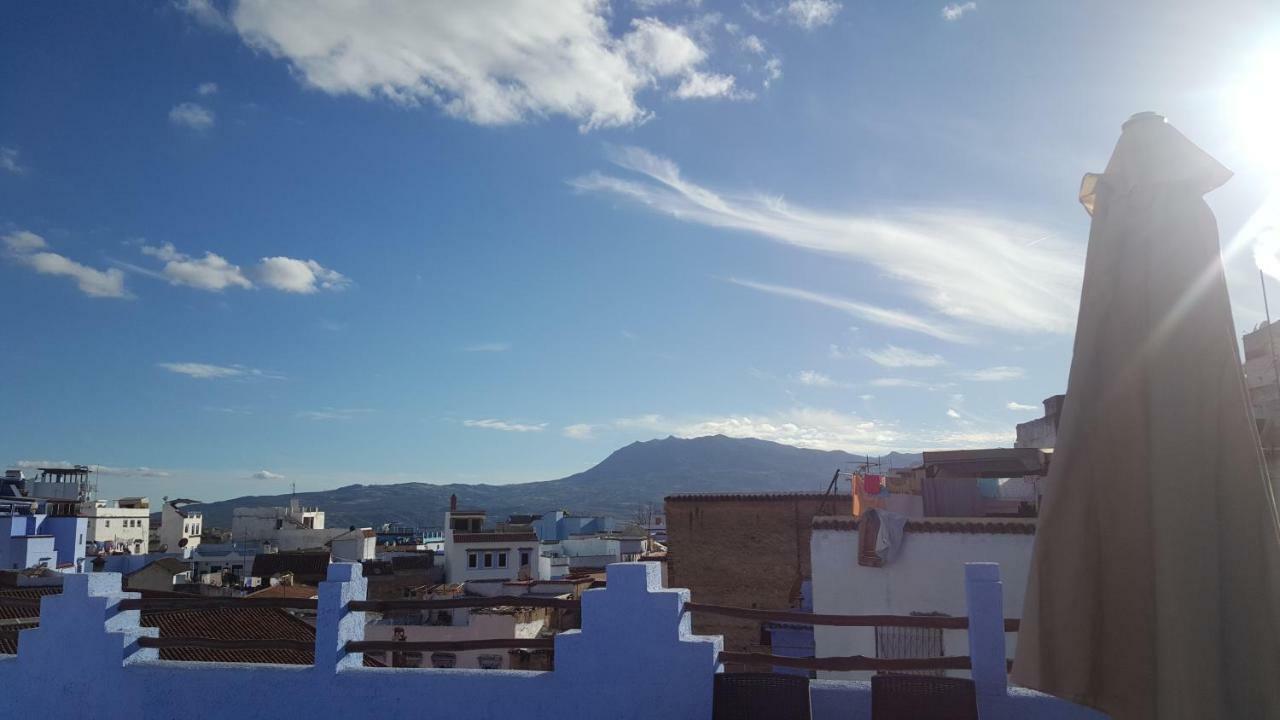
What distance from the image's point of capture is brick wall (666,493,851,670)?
80.5 feet

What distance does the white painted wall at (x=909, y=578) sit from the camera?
11.1 metres

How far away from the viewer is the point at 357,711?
6023 mm

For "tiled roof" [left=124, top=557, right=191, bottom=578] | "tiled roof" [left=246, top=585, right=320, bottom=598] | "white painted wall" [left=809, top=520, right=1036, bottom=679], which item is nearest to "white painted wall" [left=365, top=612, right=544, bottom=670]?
"tiled roof" [left=246, top=585, right=320, bottom=598]

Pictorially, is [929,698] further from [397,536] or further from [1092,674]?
[397,536]

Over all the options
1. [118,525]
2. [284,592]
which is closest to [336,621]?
[284,592]

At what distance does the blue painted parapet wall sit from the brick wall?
1911cm

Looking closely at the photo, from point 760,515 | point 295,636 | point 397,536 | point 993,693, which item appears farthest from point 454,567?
point 397,536

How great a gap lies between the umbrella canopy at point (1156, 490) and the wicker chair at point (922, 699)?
1291mm

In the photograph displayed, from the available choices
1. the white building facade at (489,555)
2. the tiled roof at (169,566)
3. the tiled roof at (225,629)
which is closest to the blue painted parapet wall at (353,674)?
the tiled roof at (225,629)

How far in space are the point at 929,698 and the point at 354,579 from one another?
14.6 feet

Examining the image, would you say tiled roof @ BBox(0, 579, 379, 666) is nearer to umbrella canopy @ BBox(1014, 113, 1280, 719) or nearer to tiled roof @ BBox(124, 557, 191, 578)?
umbrella canopy @ BBox(1014, 113, 1280, 719)

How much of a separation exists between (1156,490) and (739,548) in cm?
2273

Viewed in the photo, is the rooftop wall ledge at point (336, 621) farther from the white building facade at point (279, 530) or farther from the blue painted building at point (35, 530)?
the white building facade at point (279, 530)

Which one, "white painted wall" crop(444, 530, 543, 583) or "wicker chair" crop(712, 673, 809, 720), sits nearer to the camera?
"wicker chair" crop(712, 673, 809, 720)
